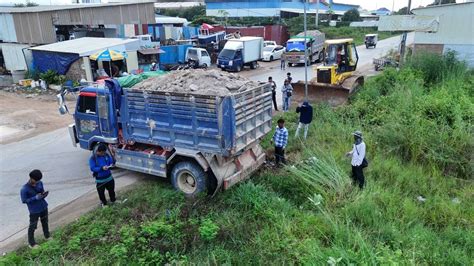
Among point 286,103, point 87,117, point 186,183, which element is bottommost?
point 186,183

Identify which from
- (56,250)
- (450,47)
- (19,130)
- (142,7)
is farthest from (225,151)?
(142,7)

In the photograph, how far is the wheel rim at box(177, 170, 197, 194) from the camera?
27.3 ft

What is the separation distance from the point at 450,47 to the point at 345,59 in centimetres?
621

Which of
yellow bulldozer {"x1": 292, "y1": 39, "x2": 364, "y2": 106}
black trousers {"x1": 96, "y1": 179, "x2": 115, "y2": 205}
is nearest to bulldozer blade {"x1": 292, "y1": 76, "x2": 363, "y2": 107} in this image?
yellow bulldozer {"x1": 292, "y1": 39, "x2": 364, "y2": 106}

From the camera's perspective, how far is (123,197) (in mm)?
8195

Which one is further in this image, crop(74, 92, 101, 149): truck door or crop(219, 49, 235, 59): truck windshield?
crop(219, 49, 235, 59): truck windshield

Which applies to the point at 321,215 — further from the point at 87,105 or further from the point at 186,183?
the point at 87,105

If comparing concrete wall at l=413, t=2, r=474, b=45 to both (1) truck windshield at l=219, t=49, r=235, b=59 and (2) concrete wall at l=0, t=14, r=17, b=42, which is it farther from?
(2) concrete wall at l=0, t=14, r=17, b=42

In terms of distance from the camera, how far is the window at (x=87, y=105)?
904cm

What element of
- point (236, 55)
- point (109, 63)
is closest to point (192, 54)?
point (236, 55)

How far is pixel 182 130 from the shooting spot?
791 cm

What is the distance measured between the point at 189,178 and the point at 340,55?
10327mm

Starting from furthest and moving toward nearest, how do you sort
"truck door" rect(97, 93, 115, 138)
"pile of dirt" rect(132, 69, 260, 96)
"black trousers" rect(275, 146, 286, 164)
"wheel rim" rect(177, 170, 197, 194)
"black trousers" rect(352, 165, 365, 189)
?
"black trousers" rect(275, 146, 286, 164)
"truck door" rect(97, 93, 115, 138)
"wheel rim" rect(177, 170, 197, 194)
"pile of dirt" rect(132, 69, 260, 96)
"black trousers" rect(352, 165, 365, 189)

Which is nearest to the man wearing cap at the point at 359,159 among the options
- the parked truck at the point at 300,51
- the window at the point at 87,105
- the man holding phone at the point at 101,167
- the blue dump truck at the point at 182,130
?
the blue dump truck at the point at 182,130
